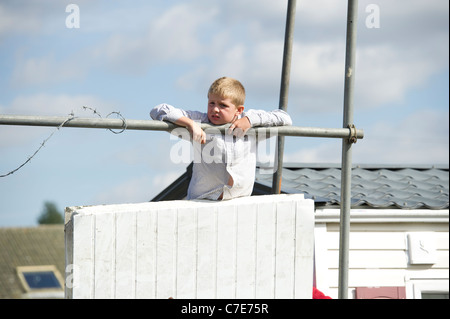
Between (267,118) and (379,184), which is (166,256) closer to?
(267,118)

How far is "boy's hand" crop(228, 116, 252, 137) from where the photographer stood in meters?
3.50

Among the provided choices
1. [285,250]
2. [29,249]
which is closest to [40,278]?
[29,249]

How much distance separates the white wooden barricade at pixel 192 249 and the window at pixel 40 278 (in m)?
25.1

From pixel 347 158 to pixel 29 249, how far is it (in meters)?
30.3

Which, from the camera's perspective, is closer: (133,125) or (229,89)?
(133,125)

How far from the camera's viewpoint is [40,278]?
29438mm

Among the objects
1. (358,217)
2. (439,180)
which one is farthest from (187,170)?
(439,180)

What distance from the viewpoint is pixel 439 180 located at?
8641 mm

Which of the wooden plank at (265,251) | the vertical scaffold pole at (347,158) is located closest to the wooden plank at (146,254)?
the wooden plank at (265,251)

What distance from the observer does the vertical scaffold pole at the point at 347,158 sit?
3789 millimetres

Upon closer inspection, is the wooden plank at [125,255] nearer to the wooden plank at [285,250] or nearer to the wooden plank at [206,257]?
the wooden plank at [206,257]

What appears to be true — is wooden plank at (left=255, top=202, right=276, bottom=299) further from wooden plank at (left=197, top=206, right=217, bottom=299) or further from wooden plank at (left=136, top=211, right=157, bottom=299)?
wooden plank at (left=136, top=211, right=157, bottom=299)

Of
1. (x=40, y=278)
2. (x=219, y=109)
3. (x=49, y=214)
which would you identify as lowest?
(x=49, y=214)
